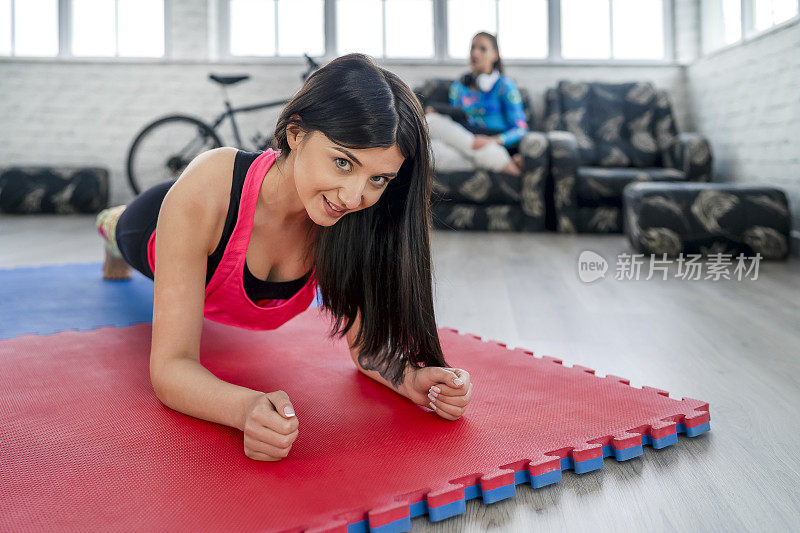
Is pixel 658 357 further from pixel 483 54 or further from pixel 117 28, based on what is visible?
pixel 117 28

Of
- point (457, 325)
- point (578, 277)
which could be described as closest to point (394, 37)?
point (578, 277)

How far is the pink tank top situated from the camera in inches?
50.9

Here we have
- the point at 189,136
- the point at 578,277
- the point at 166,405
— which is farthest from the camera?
the point at 189,136

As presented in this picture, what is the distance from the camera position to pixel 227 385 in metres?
1.14

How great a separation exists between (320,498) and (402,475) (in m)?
0.14

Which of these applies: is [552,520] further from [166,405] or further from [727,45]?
[727,45]

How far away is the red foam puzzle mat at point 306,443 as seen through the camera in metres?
0.90

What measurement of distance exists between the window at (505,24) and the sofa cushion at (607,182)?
1950 millimetres

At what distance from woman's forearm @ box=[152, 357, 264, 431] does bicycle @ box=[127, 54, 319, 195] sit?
452 centimetres

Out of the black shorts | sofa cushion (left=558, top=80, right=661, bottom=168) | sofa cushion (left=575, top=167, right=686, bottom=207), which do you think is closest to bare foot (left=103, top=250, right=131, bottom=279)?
the black shorts

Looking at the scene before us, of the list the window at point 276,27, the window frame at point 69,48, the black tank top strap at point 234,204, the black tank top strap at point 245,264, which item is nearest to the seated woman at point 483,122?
the window at point 276,27

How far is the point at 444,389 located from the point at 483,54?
389cm

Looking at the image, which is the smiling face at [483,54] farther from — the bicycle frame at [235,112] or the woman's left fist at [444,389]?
the woman's left fist at [444,389]

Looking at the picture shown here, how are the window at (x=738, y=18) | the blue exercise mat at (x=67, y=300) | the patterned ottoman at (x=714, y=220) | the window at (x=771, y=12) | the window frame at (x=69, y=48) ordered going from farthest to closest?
1. the window frame at (x=69, y=48)
2. the window at (x=738, y=18)
3. the window at (x=771, y=12)
4. the patterned ottoman at (x=714, y=220)
5. the blue exercise mat at (x=67, y=300)
